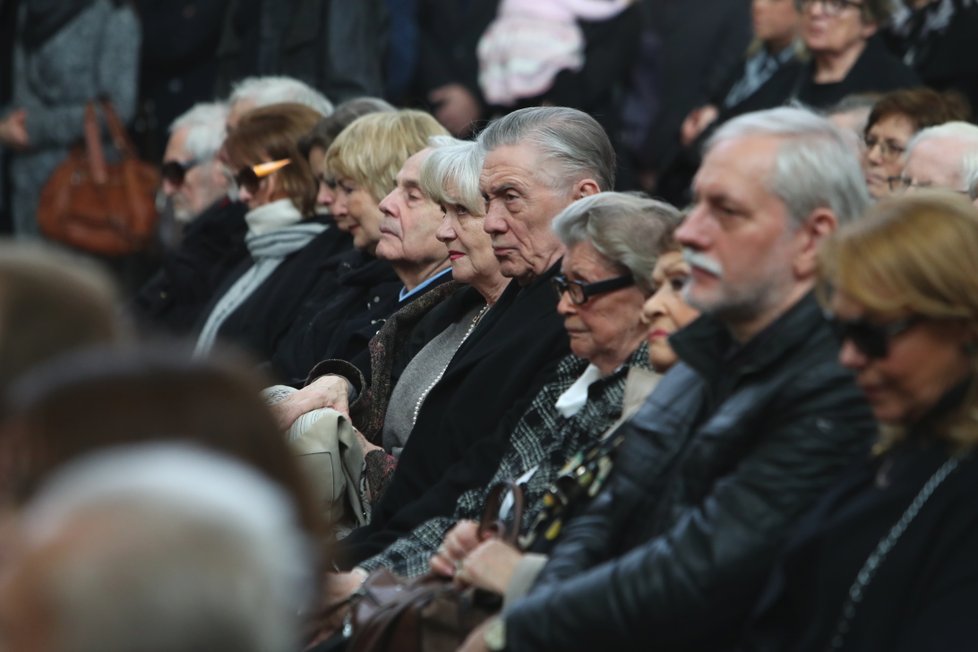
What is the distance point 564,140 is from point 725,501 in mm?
2120

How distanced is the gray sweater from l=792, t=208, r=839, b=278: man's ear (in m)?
7.79

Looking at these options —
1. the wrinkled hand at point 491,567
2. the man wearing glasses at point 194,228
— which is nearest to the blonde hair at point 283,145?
the man wearing glasses at point 194,228

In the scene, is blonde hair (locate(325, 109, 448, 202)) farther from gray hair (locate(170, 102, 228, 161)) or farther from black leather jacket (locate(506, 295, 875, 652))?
black leather jacket (locate(506, 295, 875, 652))

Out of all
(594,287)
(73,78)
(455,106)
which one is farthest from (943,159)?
(73,78)

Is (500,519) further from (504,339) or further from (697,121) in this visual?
(697,121)

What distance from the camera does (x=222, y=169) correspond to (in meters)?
9.05

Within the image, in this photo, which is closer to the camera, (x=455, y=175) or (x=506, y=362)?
(x=506, y=362)

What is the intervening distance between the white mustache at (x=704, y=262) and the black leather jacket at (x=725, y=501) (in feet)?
0.49

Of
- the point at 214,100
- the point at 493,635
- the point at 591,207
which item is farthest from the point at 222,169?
the point at 493,635

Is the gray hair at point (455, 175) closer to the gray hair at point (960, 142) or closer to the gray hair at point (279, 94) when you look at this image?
the gray hair at point (960, 142)

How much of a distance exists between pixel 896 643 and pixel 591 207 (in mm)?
1538

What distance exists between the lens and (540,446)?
4.46 metres

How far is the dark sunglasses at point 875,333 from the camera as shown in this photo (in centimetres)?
317

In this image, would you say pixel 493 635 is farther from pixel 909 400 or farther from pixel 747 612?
pixel 909 400
